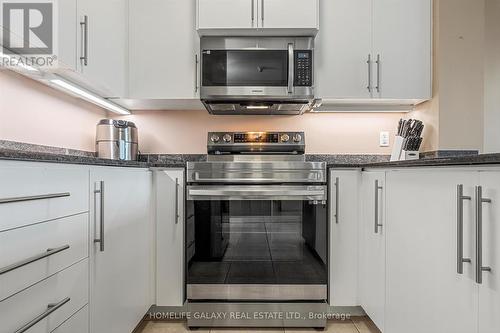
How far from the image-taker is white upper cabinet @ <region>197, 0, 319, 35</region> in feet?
7.12

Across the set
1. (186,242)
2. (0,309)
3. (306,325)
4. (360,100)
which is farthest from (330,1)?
(0,309)

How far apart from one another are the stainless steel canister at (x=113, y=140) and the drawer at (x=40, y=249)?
106cm

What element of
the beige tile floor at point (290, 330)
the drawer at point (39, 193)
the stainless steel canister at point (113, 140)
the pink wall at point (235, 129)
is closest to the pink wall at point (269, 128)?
the pink wall at point (235, 129)

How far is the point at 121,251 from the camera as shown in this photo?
1.60 meters

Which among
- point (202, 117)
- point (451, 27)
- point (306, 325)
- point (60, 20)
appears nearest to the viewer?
point (60, 20)

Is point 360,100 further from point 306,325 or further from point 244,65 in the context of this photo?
point 306,325

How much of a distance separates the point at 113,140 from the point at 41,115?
50cm

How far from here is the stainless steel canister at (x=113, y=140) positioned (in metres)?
2.24

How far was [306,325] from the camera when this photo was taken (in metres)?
1.99

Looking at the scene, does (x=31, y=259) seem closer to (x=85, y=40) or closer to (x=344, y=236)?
(x=85, y=40)

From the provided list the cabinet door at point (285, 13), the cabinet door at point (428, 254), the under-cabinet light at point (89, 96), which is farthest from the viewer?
the cabinet door at point (285, 13)

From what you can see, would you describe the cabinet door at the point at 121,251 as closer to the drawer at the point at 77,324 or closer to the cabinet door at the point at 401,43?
the drawer at the point at 77,324

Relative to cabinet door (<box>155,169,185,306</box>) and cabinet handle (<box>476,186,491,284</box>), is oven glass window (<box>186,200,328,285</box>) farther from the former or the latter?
cabinet handle (<box>476,186,491,284</box>)

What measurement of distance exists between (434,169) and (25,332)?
1.35 meters
